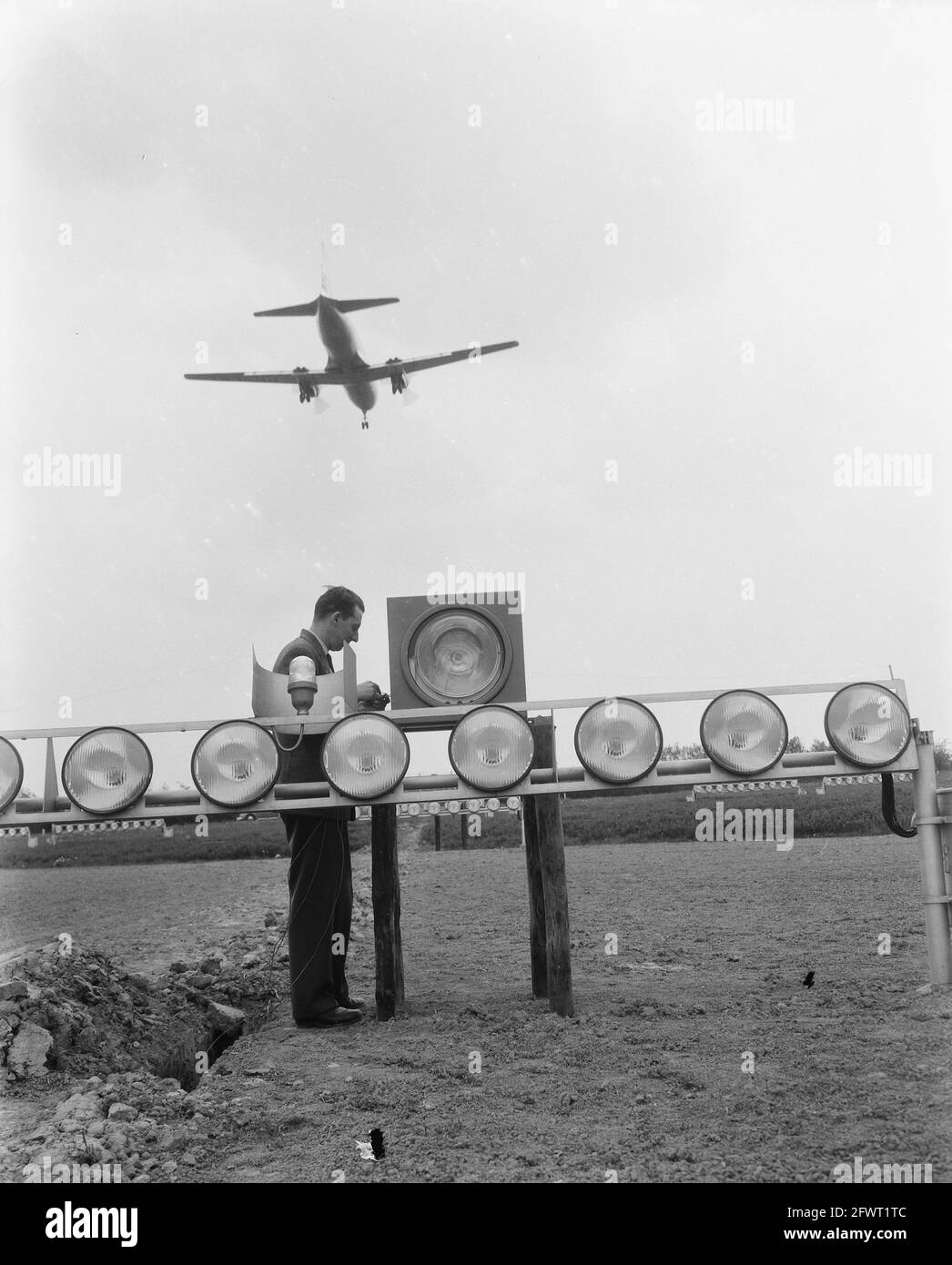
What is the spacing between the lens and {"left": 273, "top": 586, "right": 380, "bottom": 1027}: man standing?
6.26 meters

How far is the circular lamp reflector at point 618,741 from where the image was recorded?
5332mm

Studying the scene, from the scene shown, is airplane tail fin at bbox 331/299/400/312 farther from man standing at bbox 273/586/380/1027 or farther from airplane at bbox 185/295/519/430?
man standing at bbox 273/586/380/1027

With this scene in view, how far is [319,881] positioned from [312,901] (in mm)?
117

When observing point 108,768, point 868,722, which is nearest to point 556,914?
point 868,722

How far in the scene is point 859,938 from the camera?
8.75m

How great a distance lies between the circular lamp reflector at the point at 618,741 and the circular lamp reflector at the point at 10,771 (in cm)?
270

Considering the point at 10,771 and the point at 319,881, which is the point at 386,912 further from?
the point at 10,771

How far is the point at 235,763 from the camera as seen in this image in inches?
208

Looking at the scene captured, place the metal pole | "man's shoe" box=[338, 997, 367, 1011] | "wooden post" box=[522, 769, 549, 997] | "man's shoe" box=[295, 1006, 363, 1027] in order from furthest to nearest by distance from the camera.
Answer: "man's shoe" box=[338, 997, 367, 1011] < "wooden post" box=[522, 769, 549, 997] < "man's shoe" box=[295, 1006, 363, 1027] < the metal pole

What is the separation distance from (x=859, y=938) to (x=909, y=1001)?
2.74 m

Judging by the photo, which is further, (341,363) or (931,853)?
(341,363)

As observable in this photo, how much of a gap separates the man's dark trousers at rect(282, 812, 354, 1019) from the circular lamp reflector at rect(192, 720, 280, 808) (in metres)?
0.99

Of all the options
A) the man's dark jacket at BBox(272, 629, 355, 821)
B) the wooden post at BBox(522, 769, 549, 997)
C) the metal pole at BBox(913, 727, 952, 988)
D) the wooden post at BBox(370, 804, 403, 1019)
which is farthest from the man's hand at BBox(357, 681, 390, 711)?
the metal pole at BBox(913, 727, 952, 988)

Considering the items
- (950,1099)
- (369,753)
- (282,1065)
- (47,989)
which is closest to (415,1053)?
(282,1065)
